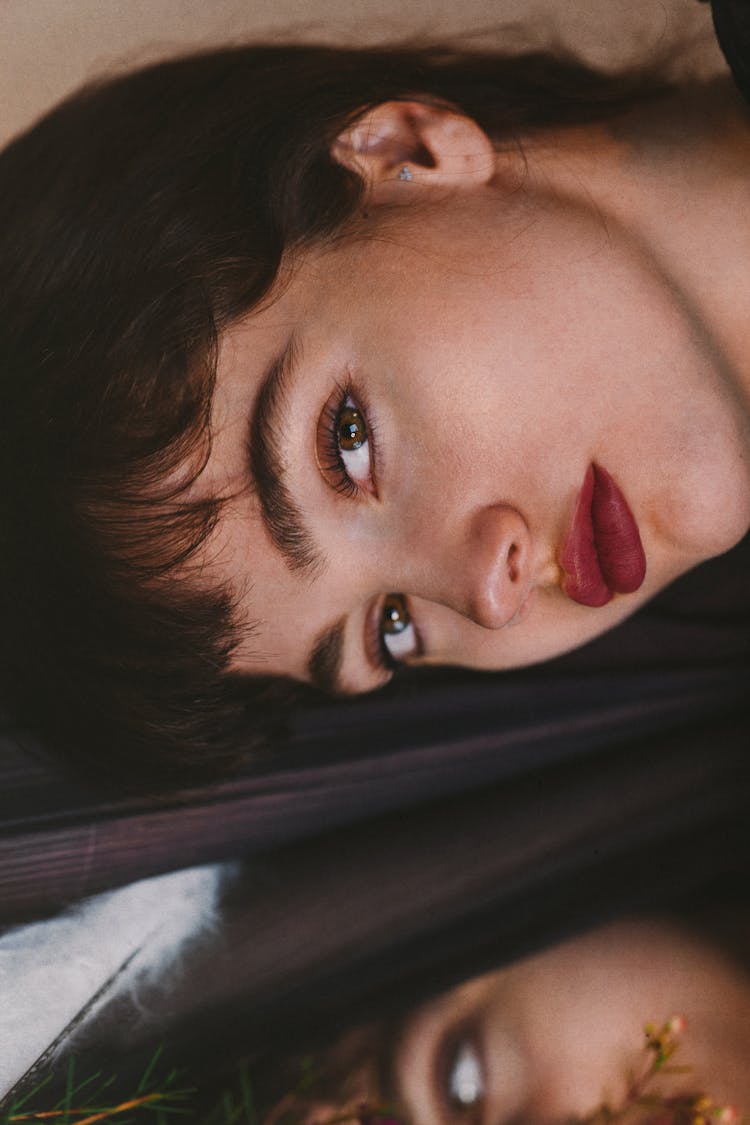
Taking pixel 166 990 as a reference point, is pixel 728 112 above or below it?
above

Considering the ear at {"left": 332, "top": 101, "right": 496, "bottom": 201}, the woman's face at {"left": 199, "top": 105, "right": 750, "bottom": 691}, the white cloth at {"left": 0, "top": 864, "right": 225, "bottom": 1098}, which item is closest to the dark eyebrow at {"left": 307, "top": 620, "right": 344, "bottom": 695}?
the woman's face at {"left": 199, "top": 105, "right": 750, "bottom": 691}

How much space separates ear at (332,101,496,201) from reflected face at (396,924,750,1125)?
0.41 metres

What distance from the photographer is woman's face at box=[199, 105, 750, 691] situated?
1.70 feet

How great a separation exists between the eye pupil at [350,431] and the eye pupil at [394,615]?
108 mm

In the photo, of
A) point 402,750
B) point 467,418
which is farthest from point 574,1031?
point 467,418

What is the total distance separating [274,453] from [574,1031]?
336 mm

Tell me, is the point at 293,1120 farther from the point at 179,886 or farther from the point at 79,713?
the point at 79,713

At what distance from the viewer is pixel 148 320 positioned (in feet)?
1.74

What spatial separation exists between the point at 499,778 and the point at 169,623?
21 cm

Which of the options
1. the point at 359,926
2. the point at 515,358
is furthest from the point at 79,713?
the point at 515,358

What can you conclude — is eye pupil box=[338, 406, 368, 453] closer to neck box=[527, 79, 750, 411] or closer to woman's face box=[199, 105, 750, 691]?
woman's face box=[199, 105, 750, 691]

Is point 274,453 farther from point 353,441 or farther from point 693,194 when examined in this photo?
point 693,194

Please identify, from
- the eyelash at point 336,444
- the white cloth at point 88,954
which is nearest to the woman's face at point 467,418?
the eyelash at point 336,444

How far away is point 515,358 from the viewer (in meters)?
0.52
